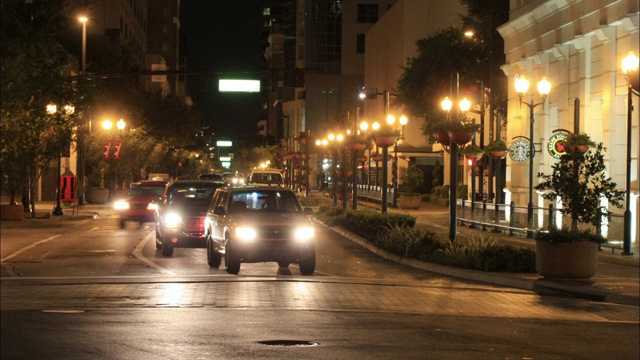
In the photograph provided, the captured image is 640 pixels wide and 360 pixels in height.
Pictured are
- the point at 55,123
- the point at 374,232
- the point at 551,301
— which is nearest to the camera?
the point at 551,301

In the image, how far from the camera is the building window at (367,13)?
132 meters

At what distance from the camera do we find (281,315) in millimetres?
13148

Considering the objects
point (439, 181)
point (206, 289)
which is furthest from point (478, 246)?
point (439, 181)

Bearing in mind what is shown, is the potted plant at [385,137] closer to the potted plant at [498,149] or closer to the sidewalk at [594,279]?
the potted plant at [498,149]

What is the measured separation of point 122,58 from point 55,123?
4784cm

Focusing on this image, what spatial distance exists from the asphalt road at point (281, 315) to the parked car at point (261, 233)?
1.27 feet

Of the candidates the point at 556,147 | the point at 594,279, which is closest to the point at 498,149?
the point at 556,147

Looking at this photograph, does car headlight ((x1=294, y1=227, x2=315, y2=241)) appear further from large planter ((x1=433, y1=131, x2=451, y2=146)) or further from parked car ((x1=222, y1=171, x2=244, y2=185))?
parked car ((x1=222, y1=171, x2=244, y2=185))

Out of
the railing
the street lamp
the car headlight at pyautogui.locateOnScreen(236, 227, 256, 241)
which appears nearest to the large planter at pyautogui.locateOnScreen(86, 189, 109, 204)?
the street lamp

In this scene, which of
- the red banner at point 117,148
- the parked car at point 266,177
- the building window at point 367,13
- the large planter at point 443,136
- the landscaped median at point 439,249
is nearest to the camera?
the landscaped median at point 439,249

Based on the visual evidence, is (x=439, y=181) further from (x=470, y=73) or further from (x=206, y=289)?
(x=206, y=289)

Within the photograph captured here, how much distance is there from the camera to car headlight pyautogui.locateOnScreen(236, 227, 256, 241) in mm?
18594

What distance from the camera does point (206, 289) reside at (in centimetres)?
1623

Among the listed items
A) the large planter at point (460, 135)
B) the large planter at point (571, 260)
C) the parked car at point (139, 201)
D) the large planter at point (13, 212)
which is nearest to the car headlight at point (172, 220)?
the large planter at point (460, 135)
